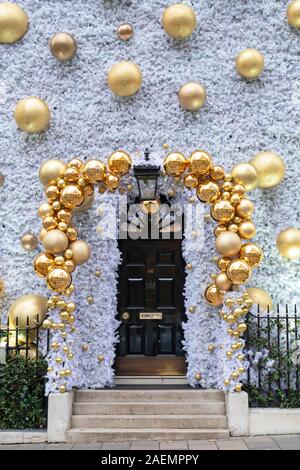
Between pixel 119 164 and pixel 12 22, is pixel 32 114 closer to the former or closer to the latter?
pixel 12 22

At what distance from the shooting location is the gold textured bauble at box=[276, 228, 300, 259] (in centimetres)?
819

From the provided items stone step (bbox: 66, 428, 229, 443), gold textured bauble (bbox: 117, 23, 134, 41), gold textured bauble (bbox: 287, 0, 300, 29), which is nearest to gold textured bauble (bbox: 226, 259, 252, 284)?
stone step (bbox: 66, 428, 229, 443)

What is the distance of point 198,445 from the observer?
635cm

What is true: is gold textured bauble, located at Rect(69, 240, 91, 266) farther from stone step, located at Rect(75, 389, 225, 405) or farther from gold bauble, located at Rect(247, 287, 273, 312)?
gold bauble, located at Rect(247, 287, 273, 312)

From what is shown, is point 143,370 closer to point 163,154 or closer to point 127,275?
point 127,275

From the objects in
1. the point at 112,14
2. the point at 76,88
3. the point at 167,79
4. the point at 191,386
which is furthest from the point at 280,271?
the point at 112,14

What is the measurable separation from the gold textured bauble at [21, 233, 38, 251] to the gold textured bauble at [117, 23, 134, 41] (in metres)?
3.65

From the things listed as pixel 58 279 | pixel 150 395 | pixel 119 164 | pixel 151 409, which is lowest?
pixel 151 409

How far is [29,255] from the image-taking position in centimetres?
841

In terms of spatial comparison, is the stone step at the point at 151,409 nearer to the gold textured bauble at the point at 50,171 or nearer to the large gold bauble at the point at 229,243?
Result: the large gold bauble at the point at 229,243

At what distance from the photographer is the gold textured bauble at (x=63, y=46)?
8.41 meters

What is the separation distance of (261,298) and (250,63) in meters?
3.82

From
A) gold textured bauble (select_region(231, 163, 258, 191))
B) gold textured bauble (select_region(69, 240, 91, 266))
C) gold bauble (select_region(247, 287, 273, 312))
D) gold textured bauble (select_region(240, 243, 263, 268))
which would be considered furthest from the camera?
gold textured bauble (select_region(231, 163, 258, 191))

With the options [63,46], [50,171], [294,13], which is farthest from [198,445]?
[294,13]
